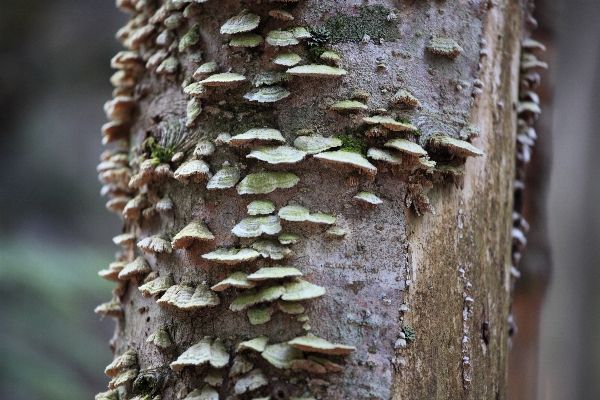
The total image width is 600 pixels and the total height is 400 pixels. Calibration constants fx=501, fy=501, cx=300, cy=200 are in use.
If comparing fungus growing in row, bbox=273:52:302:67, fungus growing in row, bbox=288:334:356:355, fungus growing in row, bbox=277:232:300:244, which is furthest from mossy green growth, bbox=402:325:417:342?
fungus growing in row, bbox=273:52:302:67

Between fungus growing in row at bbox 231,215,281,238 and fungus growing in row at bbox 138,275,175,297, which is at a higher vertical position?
A: fungus growing in row at bbox 231,215,281,238

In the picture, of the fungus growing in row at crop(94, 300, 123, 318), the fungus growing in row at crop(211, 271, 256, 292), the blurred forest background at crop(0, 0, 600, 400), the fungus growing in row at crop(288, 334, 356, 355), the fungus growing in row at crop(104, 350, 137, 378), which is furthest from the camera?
the blurred forest background at crop(0, 0, 600, 400)

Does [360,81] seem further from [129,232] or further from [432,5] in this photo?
[129,232]

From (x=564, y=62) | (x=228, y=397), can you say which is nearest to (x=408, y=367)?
(x=228, y=397)

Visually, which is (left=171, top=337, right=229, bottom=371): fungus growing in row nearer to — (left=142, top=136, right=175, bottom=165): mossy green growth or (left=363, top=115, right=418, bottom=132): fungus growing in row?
(left=142, top=136, right=175, bottom=165): mossy green growth

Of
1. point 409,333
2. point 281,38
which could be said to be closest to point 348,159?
point 281,38
